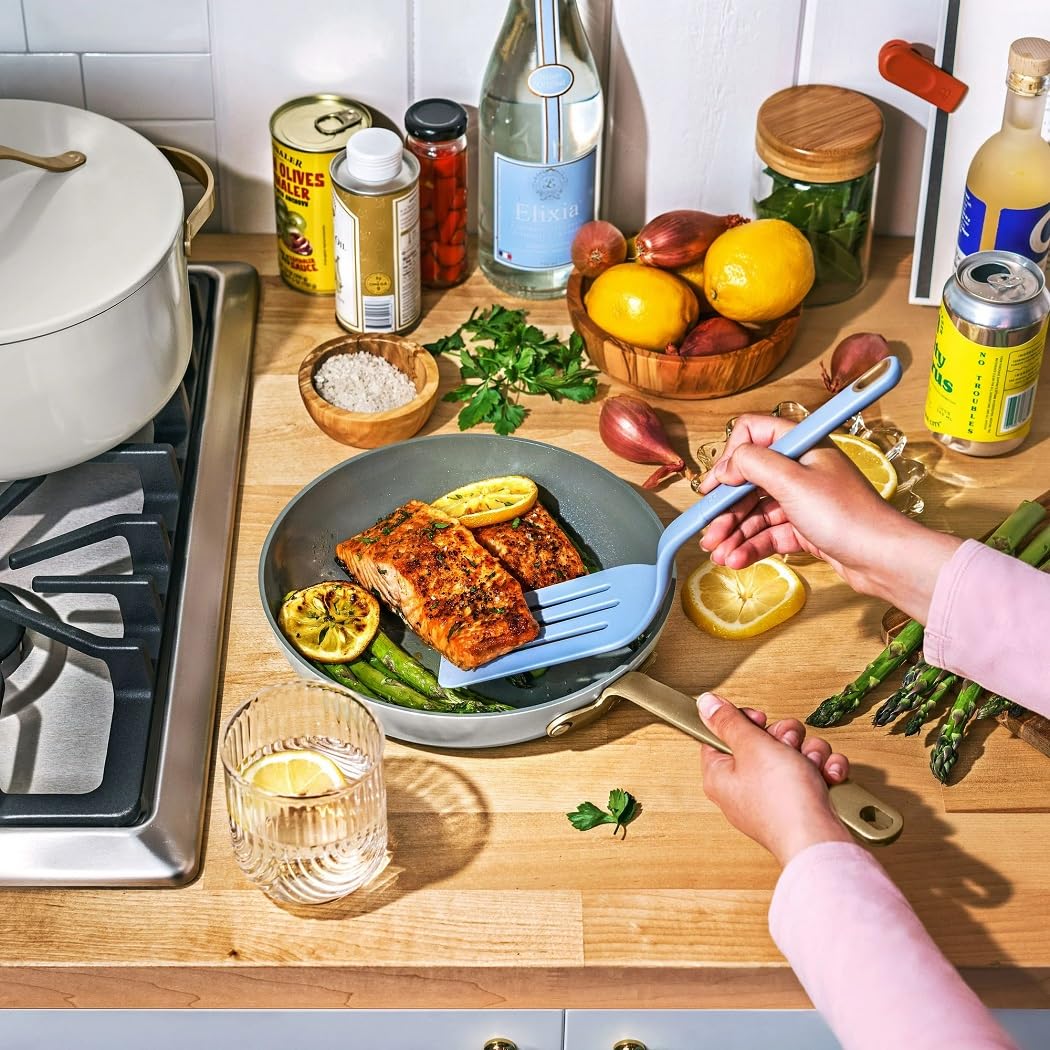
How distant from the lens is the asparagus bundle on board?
1.08 meters

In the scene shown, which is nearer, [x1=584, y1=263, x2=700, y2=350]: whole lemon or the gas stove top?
the gas stove top

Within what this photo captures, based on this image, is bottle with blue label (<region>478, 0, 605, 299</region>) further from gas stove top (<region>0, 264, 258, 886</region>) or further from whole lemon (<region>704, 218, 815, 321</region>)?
gas stove top (<region>0, 264, 258, 886</region>)

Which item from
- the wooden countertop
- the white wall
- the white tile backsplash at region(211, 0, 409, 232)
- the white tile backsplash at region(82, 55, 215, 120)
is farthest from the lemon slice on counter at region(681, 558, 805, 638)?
the white tile backsplash at region(82, 55, 215, 120)

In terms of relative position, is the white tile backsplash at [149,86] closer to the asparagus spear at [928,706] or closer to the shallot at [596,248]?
the shallot at [596,248]

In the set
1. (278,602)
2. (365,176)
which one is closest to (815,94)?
(365,176)

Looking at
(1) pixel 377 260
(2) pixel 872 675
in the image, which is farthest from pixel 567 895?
(1) pixel 377 260

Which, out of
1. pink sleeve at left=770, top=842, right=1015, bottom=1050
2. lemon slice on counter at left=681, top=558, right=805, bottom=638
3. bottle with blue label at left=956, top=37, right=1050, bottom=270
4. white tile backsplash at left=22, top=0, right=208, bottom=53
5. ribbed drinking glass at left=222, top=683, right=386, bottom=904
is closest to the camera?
pink sleeve at left=770, top=842, right=1015, bottom=1050

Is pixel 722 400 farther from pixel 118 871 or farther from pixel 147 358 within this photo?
pixel 118 871

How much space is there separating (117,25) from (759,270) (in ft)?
2.30

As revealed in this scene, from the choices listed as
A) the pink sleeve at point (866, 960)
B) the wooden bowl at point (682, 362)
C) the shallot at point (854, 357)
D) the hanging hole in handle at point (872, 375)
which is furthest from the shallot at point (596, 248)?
the pink sleeve at point (866, 960)

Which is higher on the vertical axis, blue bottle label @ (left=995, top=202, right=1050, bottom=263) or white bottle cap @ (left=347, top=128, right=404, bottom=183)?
white bottle cap @ (left=347, top=128, right=404, bottom=183)

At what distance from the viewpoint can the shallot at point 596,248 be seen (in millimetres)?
1383

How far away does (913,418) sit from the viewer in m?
1.38

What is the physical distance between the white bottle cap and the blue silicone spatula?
44 centimetres
